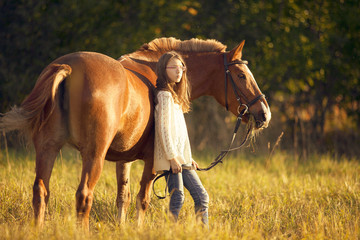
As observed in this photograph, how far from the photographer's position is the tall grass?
10.3 ft

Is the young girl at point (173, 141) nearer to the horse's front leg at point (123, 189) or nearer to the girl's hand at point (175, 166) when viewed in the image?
the girl's hand at point (175, 166)

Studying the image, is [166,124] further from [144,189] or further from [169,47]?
[169,47]

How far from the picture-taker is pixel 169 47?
4.32 m

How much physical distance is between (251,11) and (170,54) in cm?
560

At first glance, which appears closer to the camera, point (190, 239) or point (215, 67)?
point (190, 239)

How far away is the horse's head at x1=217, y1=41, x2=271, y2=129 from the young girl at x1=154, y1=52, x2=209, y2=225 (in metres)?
0.75

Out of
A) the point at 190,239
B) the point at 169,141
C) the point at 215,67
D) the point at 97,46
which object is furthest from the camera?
the point at 97,46

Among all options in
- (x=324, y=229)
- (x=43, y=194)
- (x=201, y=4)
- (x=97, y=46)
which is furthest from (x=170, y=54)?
(x=201, y=4)

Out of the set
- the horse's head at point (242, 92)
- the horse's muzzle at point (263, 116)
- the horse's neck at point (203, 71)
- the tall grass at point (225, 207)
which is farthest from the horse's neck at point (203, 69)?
the tall grass at point (225, 207)

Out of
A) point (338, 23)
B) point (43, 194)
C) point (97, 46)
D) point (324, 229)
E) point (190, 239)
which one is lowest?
point (324, 229)

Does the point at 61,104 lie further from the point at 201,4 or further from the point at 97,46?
the point at 201,4

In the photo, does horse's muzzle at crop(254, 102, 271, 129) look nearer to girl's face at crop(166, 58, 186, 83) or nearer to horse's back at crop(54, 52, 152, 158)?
girl's face at crop(166, 58, 186, 83)

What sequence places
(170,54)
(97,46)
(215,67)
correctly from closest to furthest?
1. (170,54)
2. (215,67)
3. (97,46)

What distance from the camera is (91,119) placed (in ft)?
9.69
